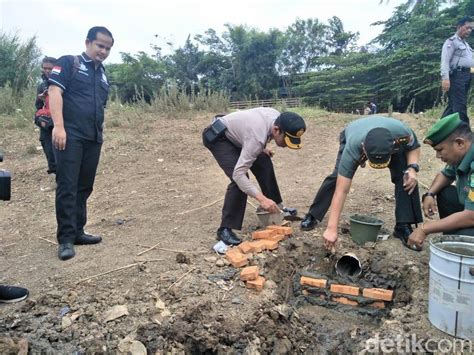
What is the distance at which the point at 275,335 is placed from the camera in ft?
8.30

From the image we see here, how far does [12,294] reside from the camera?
267 cm

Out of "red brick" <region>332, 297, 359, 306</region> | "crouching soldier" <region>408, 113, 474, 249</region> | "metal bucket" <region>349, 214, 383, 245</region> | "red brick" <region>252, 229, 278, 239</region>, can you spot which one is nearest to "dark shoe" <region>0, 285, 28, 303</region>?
"red brick" <region>252, 229, 278, 239</region>

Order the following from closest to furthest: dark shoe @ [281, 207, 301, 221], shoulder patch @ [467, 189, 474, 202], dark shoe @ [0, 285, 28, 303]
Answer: shoulder patch @ [467, 189, 474, 202] < dark shoe @ [0, 285, 28, 303] < dark shoe @ [281, 207, 301, 221]

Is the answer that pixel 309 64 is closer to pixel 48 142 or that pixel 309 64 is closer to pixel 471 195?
pixel 48 142

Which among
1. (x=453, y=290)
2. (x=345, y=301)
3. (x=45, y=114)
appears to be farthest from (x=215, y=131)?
(x=45, y=114)

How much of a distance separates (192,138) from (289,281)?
192 inches

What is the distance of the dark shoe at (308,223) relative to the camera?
12.0ft

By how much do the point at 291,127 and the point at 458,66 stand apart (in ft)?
12.1

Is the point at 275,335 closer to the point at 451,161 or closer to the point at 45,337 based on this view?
the point at 45,337

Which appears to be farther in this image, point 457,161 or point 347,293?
point 347,293

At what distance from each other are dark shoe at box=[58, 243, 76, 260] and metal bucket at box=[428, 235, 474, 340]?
2.63 meters

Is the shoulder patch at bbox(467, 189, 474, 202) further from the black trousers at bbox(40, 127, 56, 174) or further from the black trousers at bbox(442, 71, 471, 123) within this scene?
the black trousers at bbox(40, 127, 56, 174)

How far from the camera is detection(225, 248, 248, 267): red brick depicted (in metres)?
3.07

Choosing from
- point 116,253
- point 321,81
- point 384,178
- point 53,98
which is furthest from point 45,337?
point 321,81
